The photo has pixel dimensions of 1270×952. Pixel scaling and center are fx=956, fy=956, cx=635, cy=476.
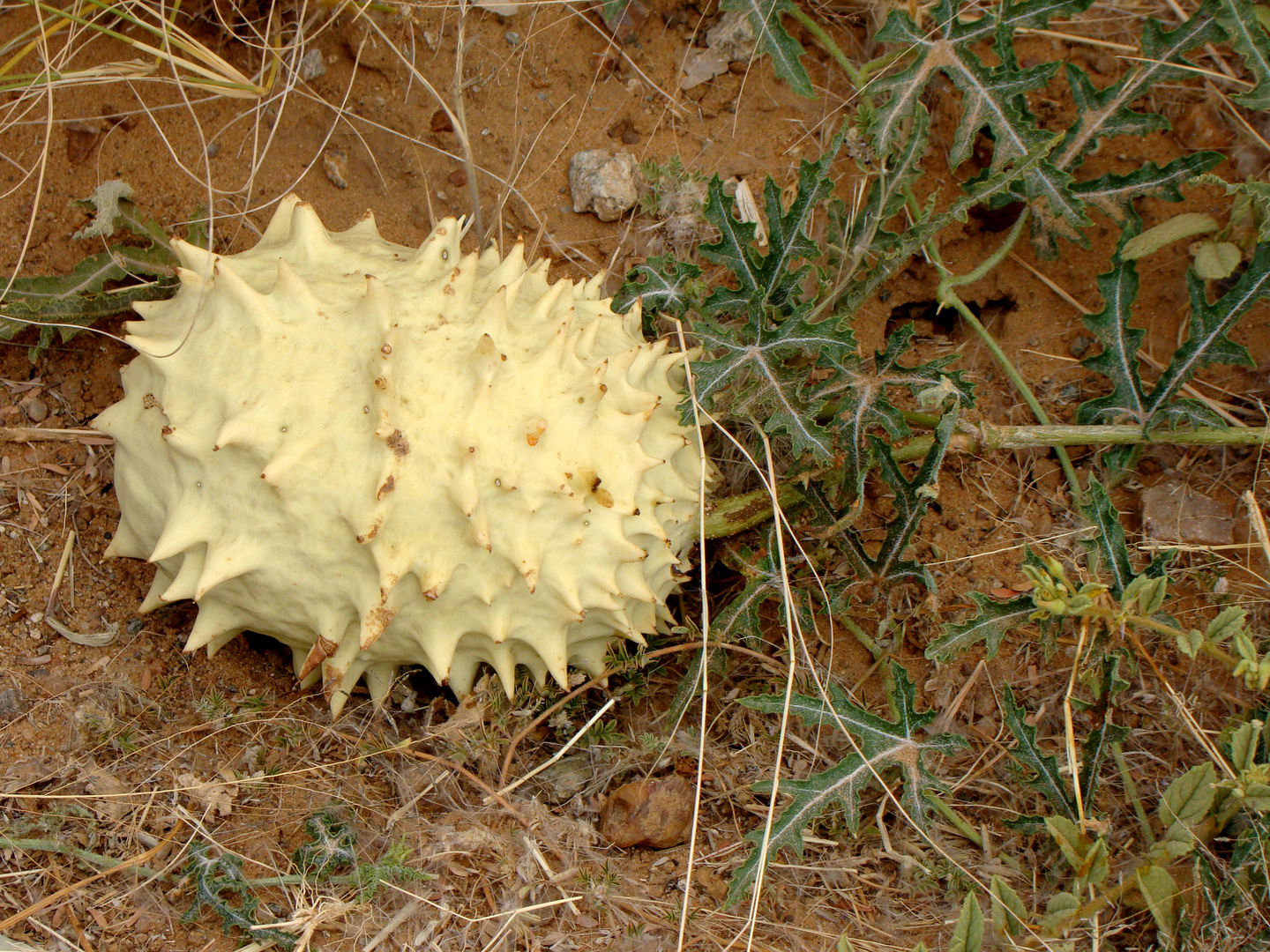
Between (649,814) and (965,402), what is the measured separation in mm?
1176

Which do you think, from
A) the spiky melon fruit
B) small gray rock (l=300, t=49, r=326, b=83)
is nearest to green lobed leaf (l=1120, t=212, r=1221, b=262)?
the spiky melon fruit

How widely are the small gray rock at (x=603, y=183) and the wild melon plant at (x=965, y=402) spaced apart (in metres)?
0.35

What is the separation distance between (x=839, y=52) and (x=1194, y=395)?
1323mm

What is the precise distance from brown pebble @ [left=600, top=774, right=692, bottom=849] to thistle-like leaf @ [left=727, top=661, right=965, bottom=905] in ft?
0.63

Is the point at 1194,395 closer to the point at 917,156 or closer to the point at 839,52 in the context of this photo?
the point at 917,156

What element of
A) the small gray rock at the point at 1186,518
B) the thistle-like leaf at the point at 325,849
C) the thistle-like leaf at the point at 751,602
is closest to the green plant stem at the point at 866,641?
the thistle-like leaf at the point at 751,602

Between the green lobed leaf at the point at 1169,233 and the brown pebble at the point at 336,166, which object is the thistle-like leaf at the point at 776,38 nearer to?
the green lobed leaf at the point at 1169,233

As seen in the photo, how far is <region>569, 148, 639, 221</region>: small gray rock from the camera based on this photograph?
273 cm

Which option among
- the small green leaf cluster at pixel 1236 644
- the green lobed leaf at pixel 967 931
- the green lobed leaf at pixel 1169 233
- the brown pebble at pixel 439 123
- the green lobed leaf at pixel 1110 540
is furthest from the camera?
the brown pebble at pixel 439 123

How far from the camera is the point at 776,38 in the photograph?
8.15 feet

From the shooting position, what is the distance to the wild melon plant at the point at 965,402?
197cm

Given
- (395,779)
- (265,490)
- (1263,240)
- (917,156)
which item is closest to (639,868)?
(395,779)

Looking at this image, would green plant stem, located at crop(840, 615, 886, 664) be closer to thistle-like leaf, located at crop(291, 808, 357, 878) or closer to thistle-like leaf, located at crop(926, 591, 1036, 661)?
thistle-like leaf, located at crop(926, 591, 1036, 661)

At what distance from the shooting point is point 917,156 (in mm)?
2408
